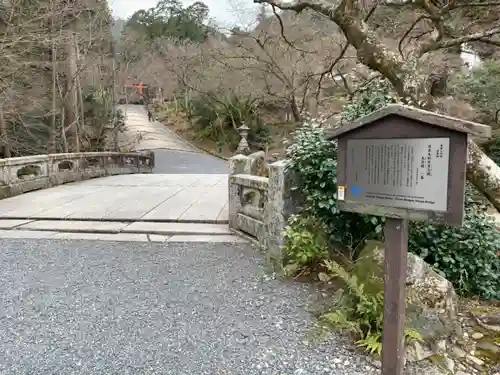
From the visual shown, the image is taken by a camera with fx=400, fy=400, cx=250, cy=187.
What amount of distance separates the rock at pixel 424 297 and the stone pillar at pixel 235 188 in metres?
2.29

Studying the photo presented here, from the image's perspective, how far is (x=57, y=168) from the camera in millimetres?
9172

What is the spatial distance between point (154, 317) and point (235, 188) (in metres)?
2.41

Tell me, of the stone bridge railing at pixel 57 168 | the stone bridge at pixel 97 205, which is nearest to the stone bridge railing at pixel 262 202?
the stone bridge at pixel 97 205

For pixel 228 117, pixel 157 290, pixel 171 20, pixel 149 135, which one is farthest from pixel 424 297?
pixel 171 20

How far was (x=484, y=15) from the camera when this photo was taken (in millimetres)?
5879

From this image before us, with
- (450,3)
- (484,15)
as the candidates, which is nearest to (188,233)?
(450,3)

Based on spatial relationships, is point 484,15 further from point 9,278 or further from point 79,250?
point 9,278

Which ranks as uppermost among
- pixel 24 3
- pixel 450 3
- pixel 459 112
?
pixel 24 3

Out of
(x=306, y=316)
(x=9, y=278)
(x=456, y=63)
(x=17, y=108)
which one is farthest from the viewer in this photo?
(x=456, y=63)

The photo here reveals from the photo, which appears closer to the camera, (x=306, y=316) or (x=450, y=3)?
(x=306, y=316)

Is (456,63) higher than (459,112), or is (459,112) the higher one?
(456,63)

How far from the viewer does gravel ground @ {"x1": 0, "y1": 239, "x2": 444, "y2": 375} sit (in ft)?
7.65

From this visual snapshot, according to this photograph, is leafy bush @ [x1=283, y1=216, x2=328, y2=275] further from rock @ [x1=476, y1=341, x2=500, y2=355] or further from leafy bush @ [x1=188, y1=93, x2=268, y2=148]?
leafy bush @ [x1=188, y1=93, x2=268, y2=148]

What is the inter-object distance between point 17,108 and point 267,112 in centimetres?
1835
